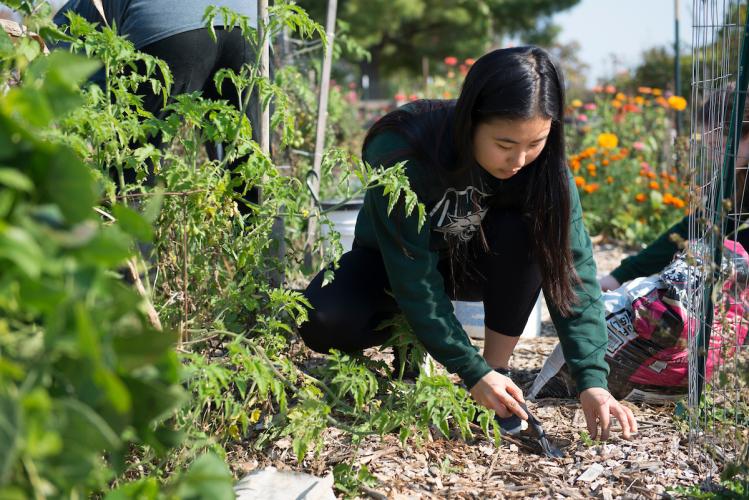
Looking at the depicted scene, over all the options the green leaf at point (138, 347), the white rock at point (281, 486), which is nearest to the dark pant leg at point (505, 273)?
the white rock at point (281, 486)

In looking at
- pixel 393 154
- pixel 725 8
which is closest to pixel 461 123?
pixel 393 154

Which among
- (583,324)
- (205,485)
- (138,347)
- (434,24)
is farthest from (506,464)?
(434,24)

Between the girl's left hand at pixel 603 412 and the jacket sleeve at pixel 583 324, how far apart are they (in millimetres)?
31

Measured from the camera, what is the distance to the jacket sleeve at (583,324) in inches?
79.4

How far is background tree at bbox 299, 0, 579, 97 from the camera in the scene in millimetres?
18250

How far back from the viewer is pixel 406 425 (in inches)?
65.4

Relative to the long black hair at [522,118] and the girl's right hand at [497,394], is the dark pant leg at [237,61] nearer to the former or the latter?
the long black hair at [522,118]

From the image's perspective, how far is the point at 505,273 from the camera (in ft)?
7.54

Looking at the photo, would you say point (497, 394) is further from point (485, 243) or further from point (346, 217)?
point (346, 217)

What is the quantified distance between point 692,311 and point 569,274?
316mm

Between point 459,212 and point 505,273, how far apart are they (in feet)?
0.81

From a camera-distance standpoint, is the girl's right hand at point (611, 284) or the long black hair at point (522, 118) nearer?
the long black hair at point (522, 118)

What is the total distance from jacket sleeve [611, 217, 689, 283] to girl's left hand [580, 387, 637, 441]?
92 cm

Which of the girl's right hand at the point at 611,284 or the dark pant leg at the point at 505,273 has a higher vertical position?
the dark pant leg at the point at 505,273
